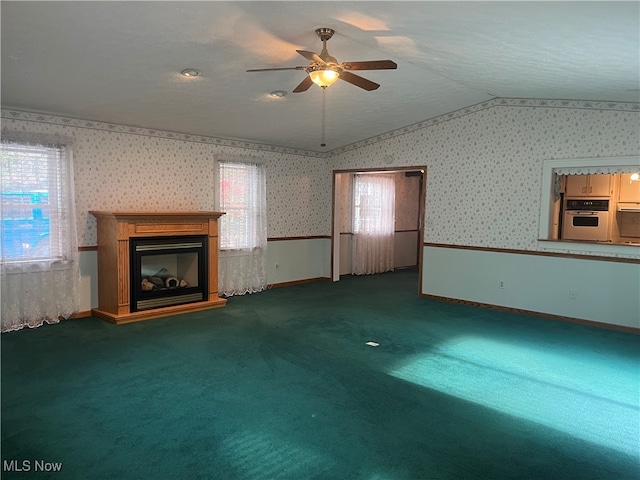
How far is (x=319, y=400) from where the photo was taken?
3.15 meters

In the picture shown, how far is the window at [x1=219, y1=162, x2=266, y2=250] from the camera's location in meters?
6.58

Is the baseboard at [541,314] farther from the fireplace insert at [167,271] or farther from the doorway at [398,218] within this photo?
the fireplace insert at [167,271]

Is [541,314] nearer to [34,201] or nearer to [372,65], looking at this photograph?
[372,65]

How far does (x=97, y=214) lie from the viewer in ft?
16.9

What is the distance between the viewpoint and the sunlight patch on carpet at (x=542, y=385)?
2.88 meters

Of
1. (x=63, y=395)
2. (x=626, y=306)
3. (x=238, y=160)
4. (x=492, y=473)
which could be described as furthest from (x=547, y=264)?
(x=63, y=395)

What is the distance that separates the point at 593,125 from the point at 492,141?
46.9 inches

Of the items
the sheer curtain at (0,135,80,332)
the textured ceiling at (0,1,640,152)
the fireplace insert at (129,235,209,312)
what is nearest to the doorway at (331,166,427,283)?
the textured ceiling at (0,1,640,152)

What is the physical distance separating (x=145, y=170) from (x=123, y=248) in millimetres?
1223

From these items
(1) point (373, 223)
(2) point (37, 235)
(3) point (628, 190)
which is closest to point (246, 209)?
(2) point (37, 235)

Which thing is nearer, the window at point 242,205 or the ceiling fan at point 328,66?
the ceiling fan at point 328,66

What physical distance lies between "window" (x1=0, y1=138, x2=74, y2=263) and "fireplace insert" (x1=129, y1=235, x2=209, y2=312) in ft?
2.71

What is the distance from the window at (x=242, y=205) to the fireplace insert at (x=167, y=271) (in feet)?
2.64

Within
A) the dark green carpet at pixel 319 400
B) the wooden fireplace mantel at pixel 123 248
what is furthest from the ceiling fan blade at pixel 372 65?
the wooden fireplace mantel at pixel 123 248
